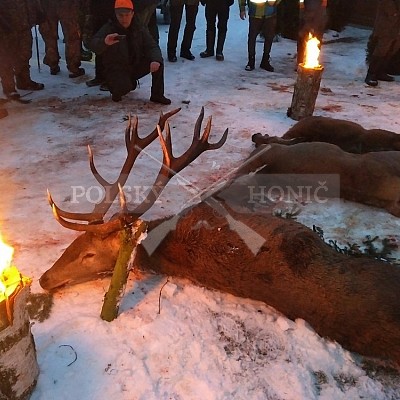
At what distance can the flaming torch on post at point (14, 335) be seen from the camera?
219 centimetres

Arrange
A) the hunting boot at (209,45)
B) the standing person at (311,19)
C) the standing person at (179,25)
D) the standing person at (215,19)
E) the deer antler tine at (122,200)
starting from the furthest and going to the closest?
1. the hunting boot at (209,45)
2. the standing person at (215,19)
3. the standing person at (179,25)
4. the standing person at (311,19)
5. the deer antler tine at (122,200)

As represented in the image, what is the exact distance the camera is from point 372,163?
4.64 m

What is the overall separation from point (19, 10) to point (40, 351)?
248 inches

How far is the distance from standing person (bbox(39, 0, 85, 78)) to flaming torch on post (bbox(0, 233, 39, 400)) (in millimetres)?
7463

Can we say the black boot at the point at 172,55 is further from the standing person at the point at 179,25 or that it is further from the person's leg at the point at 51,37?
the person's leg at the point at 51,37

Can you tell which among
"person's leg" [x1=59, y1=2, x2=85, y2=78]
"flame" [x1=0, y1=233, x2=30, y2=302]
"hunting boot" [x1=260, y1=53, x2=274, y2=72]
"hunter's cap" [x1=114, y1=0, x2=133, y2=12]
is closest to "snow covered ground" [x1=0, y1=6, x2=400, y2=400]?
"flame" [x1=0, y1=233, x2=30, y2=302]

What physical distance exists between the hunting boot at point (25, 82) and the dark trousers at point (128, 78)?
148cm

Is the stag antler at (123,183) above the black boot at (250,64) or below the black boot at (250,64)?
above

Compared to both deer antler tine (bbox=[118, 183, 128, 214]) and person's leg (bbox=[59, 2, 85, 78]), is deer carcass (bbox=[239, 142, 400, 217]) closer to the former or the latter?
deer antler tine (bbox=[118, 183, 128, 214])

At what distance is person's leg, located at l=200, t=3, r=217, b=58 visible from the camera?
404 inches

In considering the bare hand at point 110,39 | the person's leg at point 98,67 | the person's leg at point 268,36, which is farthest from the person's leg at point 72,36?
the person's leg at point 268,36

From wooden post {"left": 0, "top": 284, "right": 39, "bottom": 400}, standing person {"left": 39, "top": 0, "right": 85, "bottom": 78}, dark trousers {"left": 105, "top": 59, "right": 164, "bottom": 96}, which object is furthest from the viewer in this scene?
standing person {"left": 39, "top": 0, "right": 85, "bottom": 78}

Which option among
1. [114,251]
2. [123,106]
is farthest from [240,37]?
[114,251]

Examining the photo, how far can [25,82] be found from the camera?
817 cm
